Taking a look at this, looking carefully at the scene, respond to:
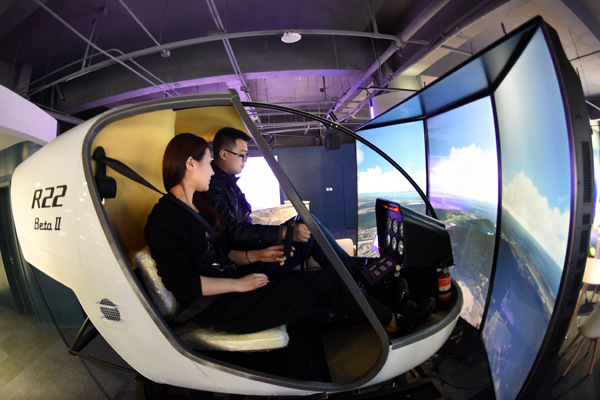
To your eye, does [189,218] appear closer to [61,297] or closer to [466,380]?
[466,380]

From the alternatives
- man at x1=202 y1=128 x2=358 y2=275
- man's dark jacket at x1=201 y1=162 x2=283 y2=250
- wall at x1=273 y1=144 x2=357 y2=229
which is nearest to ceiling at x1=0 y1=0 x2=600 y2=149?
man at x1=202 y1=128 x2=358 y2=275

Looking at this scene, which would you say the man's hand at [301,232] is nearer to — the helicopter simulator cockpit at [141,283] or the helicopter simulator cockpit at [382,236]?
the helicopter simulator cockpit at [382,236]

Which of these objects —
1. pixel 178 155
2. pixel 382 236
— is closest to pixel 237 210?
pixel 178 155

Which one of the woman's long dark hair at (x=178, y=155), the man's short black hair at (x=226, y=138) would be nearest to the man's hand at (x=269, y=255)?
the woman's long dark hair at (x=178, y=155)

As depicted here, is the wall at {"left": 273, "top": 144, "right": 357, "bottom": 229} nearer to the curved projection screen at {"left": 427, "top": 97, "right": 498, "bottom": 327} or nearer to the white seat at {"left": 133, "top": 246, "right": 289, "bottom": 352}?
the curved projection screen at {"left": 427, "top": 97, "right": 498, "bottom": 327}

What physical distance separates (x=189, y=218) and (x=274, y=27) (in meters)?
3.68

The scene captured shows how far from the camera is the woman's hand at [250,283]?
42.6 inches

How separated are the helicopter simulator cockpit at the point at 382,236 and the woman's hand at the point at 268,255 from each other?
26cm

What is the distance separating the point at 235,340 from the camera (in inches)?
41.3

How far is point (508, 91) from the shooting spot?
5.52 feet

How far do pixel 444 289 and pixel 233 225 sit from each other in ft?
4.38

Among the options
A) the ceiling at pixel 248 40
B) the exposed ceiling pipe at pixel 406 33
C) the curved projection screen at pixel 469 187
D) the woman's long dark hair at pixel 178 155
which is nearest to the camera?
the woman's long dark hair at pixel 178 155

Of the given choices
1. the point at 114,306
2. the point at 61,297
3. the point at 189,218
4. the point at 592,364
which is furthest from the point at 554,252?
the point at 61,297

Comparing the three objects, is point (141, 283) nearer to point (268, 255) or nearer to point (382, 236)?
point (268, 255)
